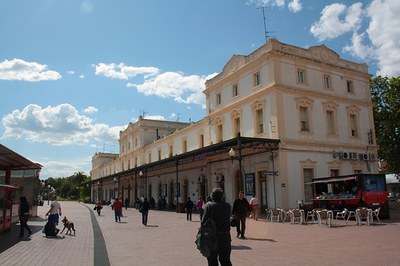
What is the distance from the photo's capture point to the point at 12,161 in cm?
1708

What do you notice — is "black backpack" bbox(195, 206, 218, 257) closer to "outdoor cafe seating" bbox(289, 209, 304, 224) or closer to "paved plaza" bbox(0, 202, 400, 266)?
"paved plaza" bbox(0, 202, 400, 266)

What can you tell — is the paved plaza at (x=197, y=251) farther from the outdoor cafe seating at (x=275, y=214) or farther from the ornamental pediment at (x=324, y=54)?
the ornamental pediment at (x=324, y=54)

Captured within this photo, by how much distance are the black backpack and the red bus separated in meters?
14.3

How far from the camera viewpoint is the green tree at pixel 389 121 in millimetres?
32469

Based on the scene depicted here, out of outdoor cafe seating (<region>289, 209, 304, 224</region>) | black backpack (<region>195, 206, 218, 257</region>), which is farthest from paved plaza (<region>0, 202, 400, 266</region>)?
outdoor cafe seating (<region>289, 209, 304, 224</region>)

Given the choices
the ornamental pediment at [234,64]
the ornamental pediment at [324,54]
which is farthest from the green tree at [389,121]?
the ornamental pediment at [234,64]

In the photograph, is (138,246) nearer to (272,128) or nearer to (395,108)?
(272,128)

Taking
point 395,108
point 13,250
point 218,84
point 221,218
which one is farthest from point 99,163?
point 221,218

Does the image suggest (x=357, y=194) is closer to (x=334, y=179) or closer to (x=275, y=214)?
(x=334, y=179)

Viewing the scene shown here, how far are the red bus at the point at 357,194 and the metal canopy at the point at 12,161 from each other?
50.0ft

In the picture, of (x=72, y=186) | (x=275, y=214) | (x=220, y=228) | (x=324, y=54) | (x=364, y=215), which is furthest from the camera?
(x=72, y=186)

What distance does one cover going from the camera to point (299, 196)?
72.8ft

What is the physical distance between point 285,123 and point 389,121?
1542 cm

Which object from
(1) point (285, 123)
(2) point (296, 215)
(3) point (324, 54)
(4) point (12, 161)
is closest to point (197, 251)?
(2) point (296, 215)
